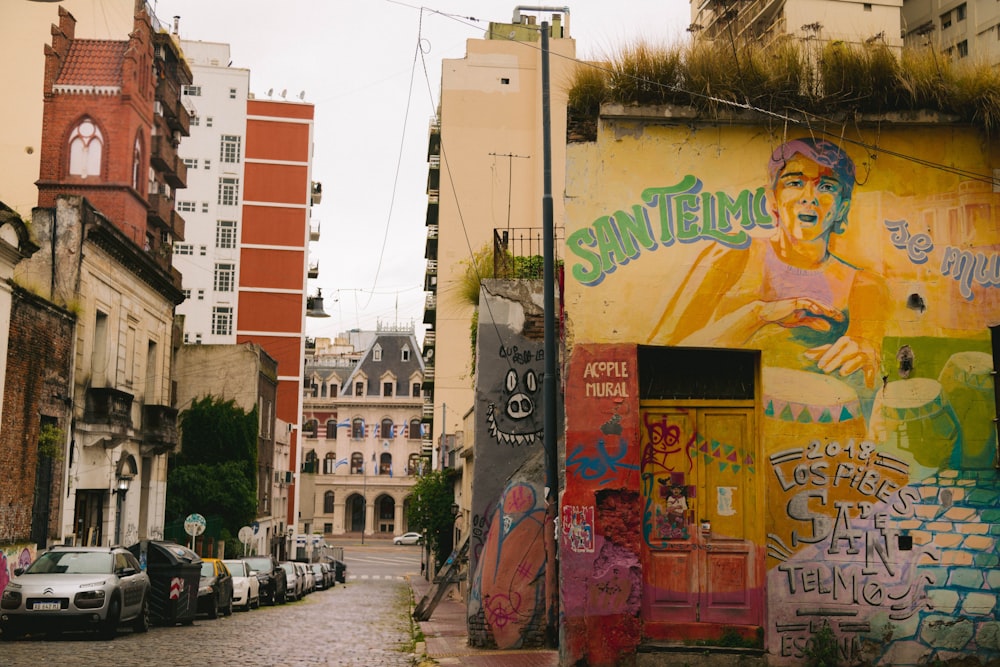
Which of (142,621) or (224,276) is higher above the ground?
(224,276)

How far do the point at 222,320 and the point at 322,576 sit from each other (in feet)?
86.5

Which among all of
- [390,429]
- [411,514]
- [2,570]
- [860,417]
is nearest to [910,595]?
[860,417]

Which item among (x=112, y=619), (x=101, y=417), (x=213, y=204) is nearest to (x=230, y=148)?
(x=213, y=204)

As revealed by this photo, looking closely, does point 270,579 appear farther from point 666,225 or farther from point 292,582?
point 666,225

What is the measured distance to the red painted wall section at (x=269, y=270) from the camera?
6938cm

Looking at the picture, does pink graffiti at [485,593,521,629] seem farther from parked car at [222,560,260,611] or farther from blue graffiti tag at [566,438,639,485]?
parked car at [222,560,260,611]

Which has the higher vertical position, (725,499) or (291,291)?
(291,291)

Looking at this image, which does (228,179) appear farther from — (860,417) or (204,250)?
(860,417)

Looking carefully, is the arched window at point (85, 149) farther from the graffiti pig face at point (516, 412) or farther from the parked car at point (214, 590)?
the graffiti pig face at point (516, 412)

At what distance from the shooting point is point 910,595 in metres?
11.5

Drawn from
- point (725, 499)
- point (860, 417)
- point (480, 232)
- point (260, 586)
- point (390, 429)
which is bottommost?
point (260, 586)

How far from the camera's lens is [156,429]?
108 ft

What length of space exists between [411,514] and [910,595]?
28.8m

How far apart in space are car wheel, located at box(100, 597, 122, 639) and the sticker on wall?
350 inches
